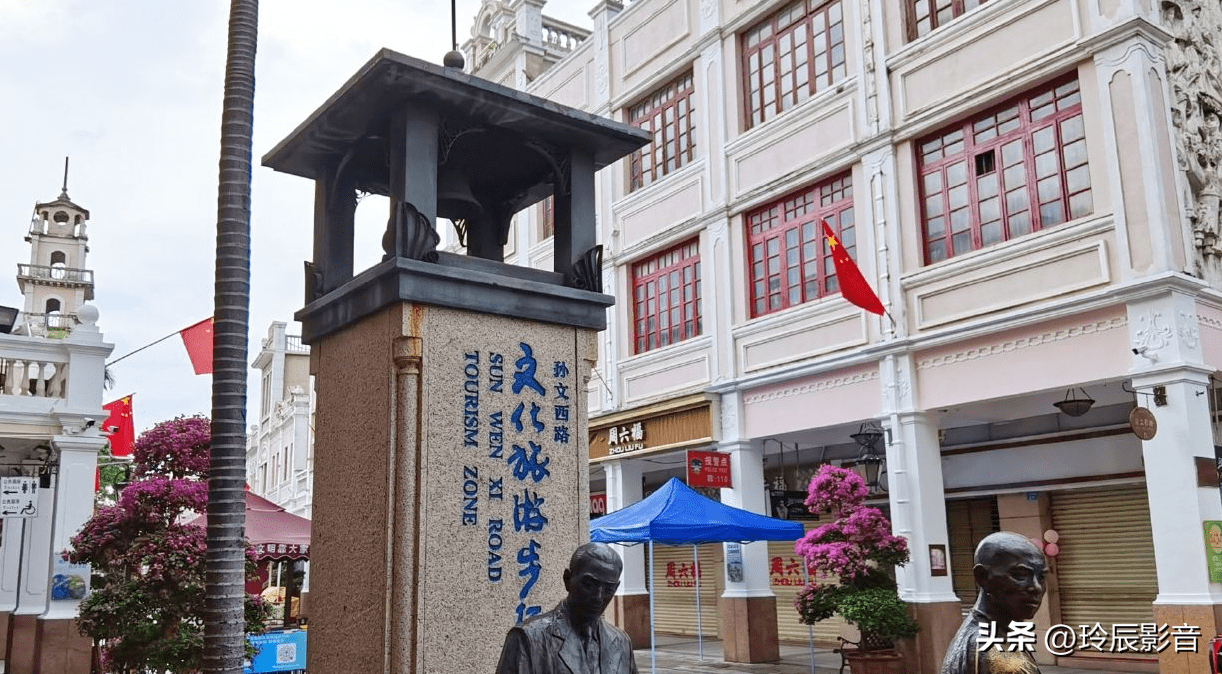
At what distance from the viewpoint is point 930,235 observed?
46.9ft

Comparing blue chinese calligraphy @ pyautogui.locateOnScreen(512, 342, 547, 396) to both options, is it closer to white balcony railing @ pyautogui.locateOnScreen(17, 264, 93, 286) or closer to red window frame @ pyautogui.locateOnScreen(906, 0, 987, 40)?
red window frame @ pyautogui.locateOnScreen(906, 0, 987, 40)

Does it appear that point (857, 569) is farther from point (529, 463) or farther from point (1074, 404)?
point (529, 463)

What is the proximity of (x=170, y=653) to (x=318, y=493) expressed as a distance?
444 centimetres

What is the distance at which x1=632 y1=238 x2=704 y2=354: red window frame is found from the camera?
1839 centimetres

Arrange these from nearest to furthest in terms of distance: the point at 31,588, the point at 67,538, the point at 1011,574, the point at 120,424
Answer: the point at 1011,574, the point at 67,538, the point at 31,588, the point at 120,424

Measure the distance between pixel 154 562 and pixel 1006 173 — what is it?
10.7 metres

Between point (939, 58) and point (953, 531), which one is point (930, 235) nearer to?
point (939, 58)

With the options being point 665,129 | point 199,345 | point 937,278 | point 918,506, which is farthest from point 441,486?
point 665,129

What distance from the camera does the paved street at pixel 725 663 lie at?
1516cm

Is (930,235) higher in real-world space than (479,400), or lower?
higher

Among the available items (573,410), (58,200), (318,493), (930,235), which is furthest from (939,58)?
(58,200)

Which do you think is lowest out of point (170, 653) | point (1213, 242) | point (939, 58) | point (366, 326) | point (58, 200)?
point (170, 653)

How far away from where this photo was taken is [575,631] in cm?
371

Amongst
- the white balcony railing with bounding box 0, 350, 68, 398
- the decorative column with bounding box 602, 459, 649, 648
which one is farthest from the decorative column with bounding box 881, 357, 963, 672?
the white balcony railing with bounding box 0, 350, 68, 398
